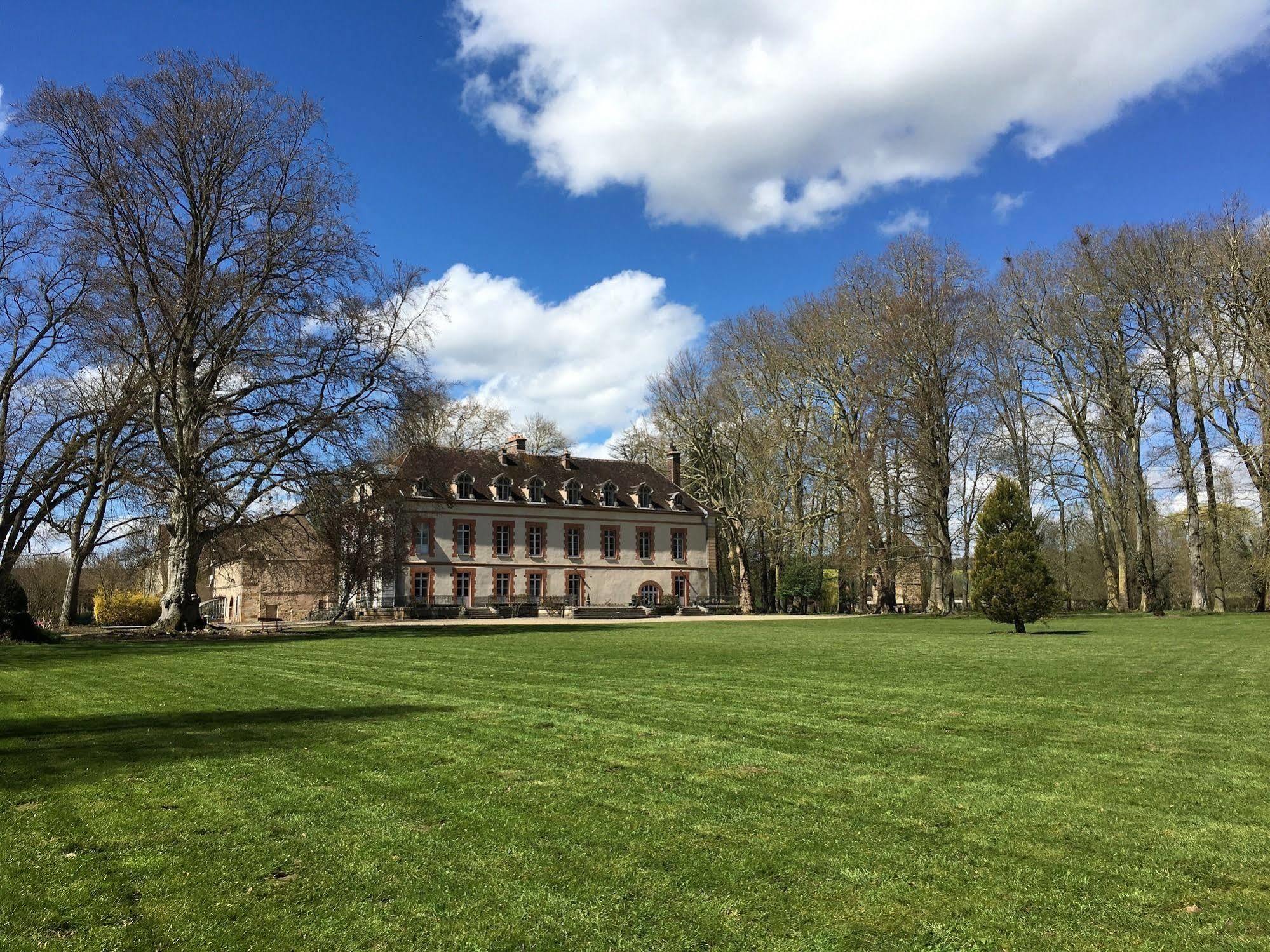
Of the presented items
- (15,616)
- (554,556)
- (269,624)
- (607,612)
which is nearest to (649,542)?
(554,556)

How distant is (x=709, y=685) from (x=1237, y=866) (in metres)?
7.03

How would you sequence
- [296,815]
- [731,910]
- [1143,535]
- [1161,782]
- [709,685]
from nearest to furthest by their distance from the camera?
1. [731,910]
2. [296,815]
3. [1161,782]
4. [709,685]
5. [1143,535]

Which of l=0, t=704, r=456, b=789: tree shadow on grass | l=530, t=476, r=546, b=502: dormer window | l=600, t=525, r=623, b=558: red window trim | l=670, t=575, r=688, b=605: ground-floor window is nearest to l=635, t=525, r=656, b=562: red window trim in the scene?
l=600, t=525, r=623, b=558: red window trim

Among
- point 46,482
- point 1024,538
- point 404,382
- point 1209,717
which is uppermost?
point 404,382

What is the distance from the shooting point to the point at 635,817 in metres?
4.81

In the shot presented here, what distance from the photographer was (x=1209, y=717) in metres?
8.48

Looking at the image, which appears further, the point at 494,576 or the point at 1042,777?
the point at 494,576

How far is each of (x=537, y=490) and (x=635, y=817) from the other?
4672 cm

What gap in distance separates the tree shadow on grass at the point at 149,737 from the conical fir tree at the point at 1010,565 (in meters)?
20.4

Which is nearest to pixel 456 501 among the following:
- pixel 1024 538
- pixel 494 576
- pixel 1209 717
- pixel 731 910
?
pixel 494 576

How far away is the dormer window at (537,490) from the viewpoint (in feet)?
167

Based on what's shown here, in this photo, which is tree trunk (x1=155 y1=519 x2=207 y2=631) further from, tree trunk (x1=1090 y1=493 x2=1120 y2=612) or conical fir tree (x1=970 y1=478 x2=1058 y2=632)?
tree trunk (x1=1090 y1=493 x2=1120 y2=612)

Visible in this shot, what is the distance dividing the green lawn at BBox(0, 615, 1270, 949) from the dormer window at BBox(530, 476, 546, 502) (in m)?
40.3

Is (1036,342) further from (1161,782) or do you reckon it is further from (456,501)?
(1161,782)
